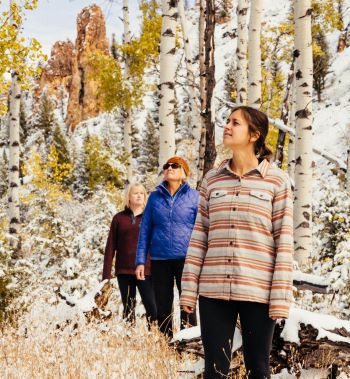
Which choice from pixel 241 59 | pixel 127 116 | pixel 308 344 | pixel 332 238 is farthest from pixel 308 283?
pixel 127 116

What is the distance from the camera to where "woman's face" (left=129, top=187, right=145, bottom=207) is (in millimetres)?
5256

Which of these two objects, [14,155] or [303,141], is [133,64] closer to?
[14,155]

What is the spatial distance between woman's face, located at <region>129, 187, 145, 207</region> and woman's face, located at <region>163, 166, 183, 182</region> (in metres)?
1.05

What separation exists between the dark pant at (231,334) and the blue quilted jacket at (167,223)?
1758 mm

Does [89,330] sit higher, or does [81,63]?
[81,63]

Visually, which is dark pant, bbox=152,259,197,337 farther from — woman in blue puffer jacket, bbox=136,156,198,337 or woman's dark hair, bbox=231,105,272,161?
woman's dark hair, bbox=231,105,272,161

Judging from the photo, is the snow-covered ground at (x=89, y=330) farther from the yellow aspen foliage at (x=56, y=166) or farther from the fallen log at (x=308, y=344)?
the yellow aspen foliage at (x=56, y=166)

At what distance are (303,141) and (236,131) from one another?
407 centimetres

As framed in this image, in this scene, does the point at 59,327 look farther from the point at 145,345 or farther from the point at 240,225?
the point at 240,225

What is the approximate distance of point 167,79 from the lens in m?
6.40

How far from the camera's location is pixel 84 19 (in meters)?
85.7

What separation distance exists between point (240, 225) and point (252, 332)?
21.1 inches

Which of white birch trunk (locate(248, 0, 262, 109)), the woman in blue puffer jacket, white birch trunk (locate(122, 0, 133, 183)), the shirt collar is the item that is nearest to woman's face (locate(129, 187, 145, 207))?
the woman in blue puffer jacket

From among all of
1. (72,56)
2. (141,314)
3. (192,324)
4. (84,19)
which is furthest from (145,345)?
(72,56)
